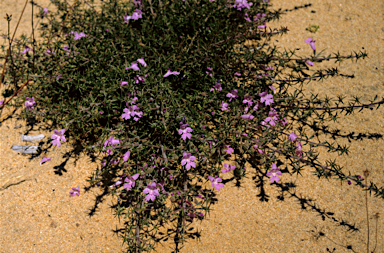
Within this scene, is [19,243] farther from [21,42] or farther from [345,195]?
[345,195]

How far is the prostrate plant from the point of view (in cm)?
218

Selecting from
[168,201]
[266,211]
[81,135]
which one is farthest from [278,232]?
[81,135]

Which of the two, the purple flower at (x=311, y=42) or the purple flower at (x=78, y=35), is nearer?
the purple flower at (x=78, y=35)

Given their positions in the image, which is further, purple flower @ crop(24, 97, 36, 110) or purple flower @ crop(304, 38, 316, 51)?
purple flower @ crop(304, 38, 316, 51)

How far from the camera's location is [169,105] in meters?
2.29

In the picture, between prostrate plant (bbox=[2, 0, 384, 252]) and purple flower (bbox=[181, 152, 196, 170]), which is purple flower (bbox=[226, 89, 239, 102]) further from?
purple flower (bbox=[181, 152, 196, 170])

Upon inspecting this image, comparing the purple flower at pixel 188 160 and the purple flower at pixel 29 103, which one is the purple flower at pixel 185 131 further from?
the purple flower at pixel 29 103

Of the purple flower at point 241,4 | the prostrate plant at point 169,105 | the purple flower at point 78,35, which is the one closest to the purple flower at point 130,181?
the prostrate plant at point 169,105

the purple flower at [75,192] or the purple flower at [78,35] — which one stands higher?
the purple flower at [78,35]

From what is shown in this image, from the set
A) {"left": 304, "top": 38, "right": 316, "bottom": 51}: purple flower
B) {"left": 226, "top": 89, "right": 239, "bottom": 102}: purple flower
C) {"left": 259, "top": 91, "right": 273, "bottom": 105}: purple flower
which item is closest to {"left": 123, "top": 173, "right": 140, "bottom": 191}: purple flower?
{"left": 226, "top": 89, "right": 239, "bottom": 102}: purple flower

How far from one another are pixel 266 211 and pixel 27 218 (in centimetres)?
206

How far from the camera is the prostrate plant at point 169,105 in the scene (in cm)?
218

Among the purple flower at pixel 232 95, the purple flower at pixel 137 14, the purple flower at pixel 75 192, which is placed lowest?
the purple flower at pixel 75 192

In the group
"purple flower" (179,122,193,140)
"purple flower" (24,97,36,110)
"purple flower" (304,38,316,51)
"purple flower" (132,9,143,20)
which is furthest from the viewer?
"purple flower" (304,38,316,51)
